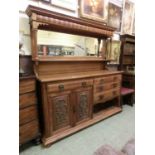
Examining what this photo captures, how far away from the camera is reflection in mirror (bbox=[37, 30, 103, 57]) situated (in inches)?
89.5

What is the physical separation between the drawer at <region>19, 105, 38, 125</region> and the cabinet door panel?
634mm

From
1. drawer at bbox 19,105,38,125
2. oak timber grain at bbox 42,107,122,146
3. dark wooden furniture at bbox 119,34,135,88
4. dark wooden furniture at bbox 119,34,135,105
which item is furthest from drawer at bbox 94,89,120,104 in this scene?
drawer at bbox 19,105,38,125

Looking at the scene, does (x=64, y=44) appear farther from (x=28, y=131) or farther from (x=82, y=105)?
(x=28, y=131)

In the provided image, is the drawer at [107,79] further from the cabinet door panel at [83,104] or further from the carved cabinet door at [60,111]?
the carved cabinet door at [60,111]

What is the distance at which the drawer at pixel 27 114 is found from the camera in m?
1.72

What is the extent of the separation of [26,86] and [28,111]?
32 centimetres

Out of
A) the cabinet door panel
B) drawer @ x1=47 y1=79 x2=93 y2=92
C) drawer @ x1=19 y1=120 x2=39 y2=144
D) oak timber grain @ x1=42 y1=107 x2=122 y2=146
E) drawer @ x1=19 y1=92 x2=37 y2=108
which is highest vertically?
drawer @ x1=47 y1=79 x2=93 y2=92

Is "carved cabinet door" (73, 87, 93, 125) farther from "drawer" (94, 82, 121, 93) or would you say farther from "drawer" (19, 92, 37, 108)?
"drawer" (19, 92, 37, 108)

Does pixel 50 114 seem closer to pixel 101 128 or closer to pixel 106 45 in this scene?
pixel 101 128

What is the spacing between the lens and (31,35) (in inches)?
79.1

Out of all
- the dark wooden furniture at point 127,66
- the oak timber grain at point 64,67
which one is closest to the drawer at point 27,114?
the oak timber grain at point 64,67
